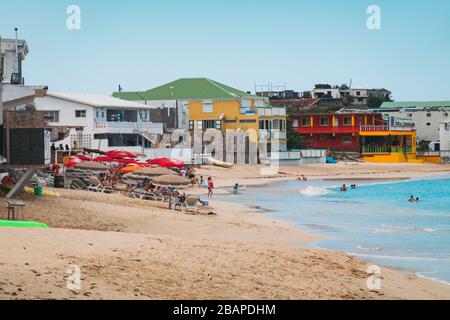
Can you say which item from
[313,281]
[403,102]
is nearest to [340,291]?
[313,281]

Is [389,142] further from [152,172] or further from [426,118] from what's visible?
[152,172]

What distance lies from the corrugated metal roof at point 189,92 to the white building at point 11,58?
47.3 metres

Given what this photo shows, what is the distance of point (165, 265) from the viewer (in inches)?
683

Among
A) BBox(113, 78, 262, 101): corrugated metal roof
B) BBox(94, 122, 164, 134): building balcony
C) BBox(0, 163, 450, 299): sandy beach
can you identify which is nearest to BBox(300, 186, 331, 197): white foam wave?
BBox(94, 122, 164, 134): building balcony

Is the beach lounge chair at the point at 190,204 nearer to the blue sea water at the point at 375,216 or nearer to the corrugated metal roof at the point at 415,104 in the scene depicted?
the blue sea water at the point at 375,216

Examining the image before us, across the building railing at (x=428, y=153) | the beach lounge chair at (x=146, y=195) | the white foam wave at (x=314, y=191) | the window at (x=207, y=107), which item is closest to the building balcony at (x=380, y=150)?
the building railing at (x=428, y=153)

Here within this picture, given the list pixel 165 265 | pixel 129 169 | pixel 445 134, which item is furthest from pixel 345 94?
pixel 165 265

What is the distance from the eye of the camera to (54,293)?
44.0 feet

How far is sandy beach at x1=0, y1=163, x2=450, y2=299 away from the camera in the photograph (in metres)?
14.6

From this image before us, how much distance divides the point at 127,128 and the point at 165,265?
54911 mm

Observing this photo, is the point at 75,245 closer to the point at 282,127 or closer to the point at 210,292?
the point at 210,292

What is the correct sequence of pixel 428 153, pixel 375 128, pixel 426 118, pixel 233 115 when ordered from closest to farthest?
pixel 233 115 < pixel 375 128 < pixel 428 153 < pixel 426 118

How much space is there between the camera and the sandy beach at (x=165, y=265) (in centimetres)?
1462

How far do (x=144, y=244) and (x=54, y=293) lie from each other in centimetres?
615
